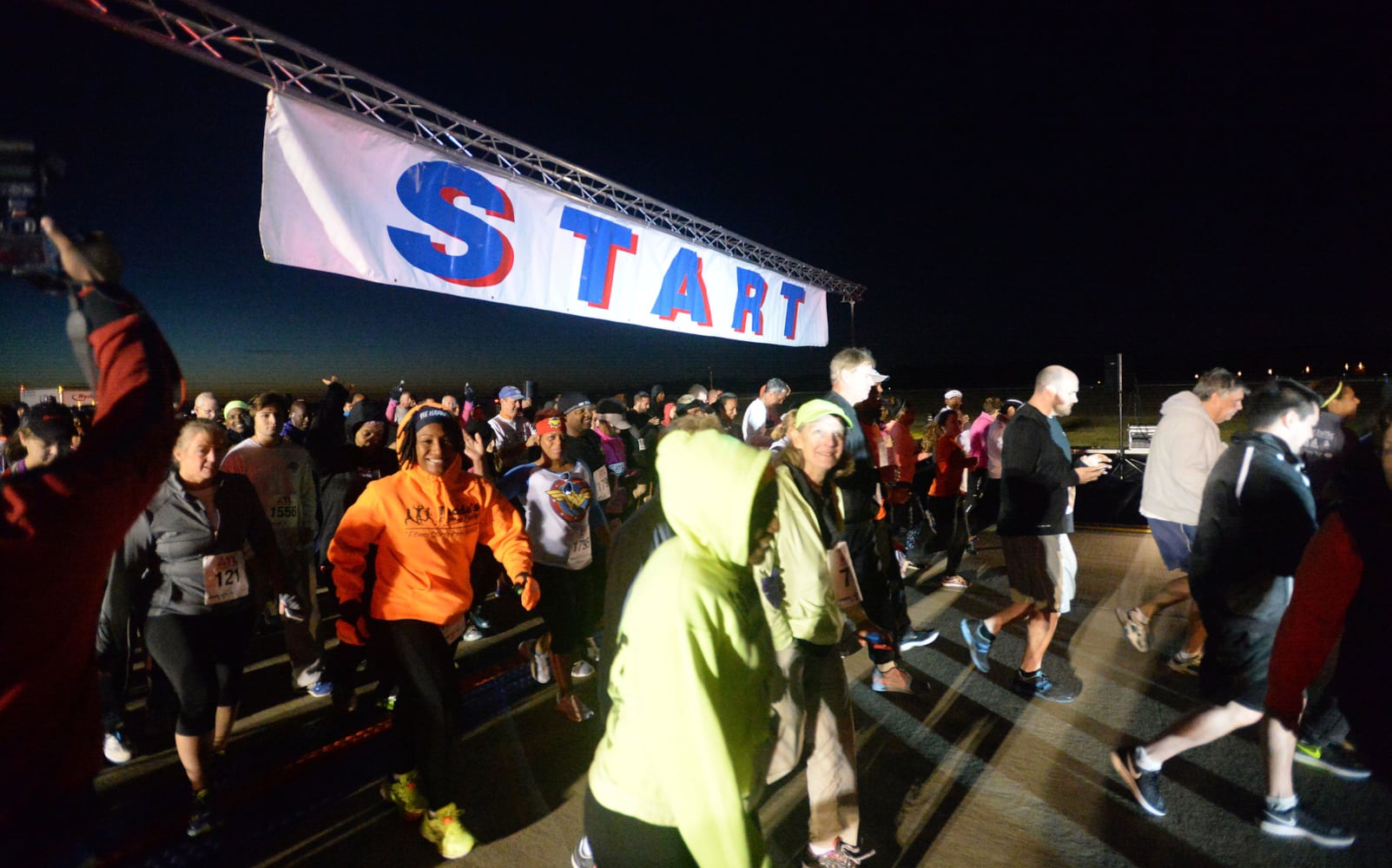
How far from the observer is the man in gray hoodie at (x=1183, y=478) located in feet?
14.2

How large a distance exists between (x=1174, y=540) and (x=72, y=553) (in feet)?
19.6

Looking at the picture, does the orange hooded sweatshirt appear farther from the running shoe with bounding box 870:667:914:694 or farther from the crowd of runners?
the running shoe with bounding box 870:667:914:694

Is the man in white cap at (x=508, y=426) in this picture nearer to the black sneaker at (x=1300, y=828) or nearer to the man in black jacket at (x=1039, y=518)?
the man in black jacket at (x=1039, y=518)

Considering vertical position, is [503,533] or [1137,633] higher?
[503,533]

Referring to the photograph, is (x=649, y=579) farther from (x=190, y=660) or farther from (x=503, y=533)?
(x=190, y=660)

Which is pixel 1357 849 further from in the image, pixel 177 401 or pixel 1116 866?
pixel 177 401

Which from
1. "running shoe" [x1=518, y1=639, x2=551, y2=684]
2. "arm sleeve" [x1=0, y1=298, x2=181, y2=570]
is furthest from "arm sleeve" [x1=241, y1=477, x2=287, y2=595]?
"arm sleeve" [x1=0, y1=298, x2=181, y2=570]

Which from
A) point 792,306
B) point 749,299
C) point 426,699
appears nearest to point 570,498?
point 426,699

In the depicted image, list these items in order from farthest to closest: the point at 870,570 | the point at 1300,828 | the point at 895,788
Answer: the point at 870,570, the point at 895,788, the point at 1300,828

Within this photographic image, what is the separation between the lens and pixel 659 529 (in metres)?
2.29

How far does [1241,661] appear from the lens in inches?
106

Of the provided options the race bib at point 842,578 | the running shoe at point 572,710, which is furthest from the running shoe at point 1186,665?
the running shoe at point 572,710

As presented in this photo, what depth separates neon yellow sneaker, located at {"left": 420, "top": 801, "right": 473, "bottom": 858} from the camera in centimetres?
269

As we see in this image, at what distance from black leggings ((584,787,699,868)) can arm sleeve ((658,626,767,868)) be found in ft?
0.72
